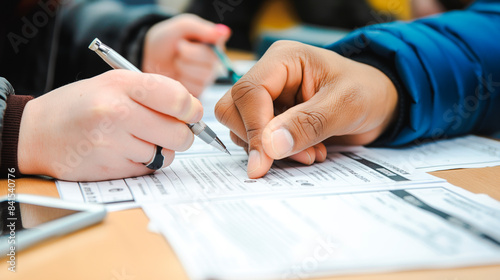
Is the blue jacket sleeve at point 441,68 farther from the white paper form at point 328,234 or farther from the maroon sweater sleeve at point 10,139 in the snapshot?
the maroon sweater sleeve at point 10,139

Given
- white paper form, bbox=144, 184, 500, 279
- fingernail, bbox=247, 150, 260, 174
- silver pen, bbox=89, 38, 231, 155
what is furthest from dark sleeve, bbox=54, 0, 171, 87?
white paper form, bbox=144, 184, 500, 279

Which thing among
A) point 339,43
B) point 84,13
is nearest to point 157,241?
point 339,43

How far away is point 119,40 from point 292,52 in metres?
0.57

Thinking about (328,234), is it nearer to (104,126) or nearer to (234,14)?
(104,126)

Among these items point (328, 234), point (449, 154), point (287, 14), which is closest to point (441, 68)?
point (449, 154)

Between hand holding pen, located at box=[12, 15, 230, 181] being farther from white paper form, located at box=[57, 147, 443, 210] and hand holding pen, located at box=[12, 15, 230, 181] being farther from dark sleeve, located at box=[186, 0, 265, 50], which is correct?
dark sleeve, located at box=[186, 0, 265, 50]

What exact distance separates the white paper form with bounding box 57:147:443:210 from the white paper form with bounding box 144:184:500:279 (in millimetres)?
27

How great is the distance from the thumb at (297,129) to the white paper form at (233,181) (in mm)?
34

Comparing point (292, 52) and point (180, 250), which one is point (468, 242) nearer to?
point (180, 250)

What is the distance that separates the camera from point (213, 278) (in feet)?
0.85

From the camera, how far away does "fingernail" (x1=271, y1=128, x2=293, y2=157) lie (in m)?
0.46

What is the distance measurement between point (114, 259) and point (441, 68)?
552mm

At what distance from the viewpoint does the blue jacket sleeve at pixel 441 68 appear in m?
0.61

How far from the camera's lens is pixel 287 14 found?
77.5 inches
